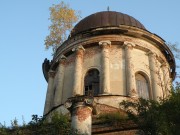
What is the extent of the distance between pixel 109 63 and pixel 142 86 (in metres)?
1.98

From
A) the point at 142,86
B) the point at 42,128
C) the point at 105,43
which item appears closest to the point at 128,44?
the point at 105,43

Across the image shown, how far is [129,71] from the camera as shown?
17.4 m

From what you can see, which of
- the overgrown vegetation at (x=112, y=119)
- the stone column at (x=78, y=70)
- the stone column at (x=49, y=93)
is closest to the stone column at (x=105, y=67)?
the stone column at (x=78, y=70)

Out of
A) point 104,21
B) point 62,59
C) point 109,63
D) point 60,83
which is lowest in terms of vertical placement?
point 60,83

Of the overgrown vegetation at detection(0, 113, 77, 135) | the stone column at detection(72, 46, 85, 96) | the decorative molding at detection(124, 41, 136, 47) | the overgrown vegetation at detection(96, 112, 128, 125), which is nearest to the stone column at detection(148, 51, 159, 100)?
the decorative molding at detection(124, 41, 136, 47)

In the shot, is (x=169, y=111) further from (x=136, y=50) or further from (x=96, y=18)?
(x=96, y=18)

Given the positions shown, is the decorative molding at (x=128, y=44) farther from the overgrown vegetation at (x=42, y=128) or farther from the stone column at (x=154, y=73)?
the overgrown vegetation at (x=42, y=128)

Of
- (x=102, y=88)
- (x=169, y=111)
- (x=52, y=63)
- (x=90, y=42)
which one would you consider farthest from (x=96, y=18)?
(x=169, y=111)

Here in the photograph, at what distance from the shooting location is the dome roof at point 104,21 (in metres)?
19.8

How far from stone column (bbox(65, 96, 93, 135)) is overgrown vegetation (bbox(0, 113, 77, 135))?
0.29 meters

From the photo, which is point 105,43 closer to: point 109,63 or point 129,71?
point 109,63

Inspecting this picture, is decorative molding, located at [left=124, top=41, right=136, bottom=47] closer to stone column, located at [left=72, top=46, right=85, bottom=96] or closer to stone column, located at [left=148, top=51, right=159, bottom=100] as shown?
stone column, located at [left=148, top=51, right=159, bottom=100]

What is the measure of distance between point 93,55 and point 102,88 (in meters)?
2.44

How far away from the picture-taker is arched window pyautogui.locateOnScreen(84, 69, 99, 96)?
17.4 metres
